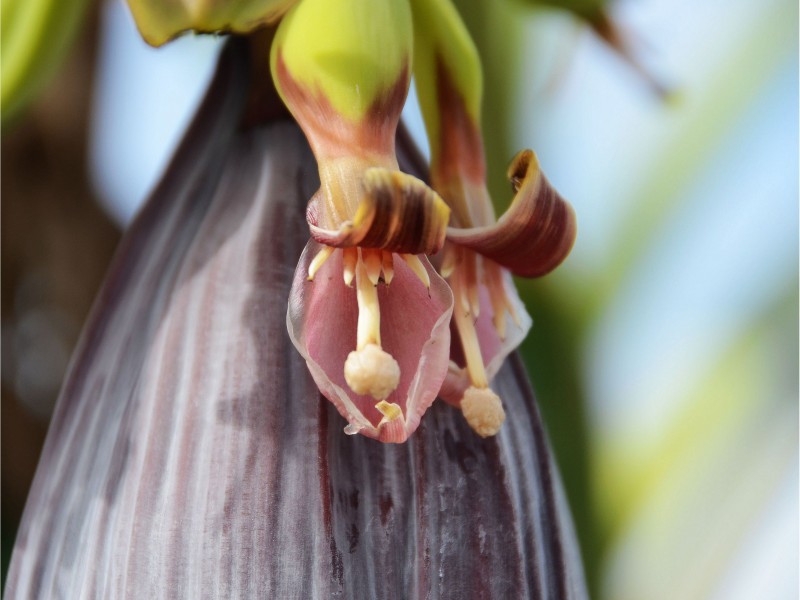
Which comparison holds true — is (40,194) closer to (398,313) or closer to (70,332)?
(70,332)

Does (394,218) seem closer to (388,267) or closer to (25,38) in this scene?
(388,267)

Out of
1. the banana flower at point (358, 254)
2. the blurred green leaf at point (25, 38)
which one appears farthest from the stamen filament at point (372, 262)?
the blurred green leaf at point (25, 38)

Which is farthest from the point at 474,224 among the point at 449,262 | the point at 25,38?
the point at 25,38

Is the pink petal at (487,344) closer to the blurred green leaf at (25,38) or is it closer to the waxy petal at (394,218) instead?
the waxy petal at (394,218)

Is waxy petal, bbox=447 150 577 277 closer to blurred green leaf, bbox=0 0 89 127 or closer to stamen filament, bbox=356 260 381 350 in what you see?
stamen filament, bbox=356 260 381 350

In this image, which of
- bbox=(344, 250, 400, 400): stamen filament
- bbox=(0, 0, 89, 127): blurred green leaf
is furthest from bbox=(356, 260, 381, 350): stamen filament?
bbox=(0, 0, 89, 127): blurred green leaf

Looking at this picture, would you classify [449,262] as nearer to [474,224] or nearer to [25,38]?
[474,224]
